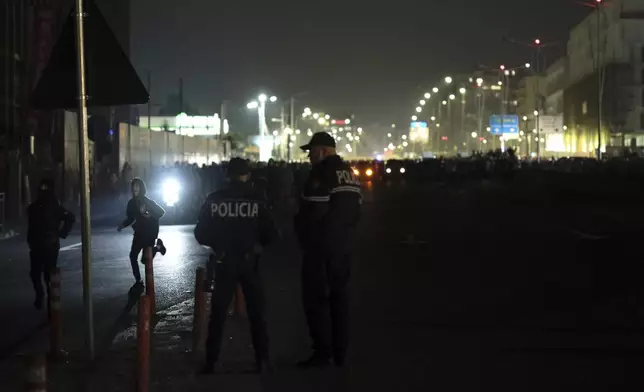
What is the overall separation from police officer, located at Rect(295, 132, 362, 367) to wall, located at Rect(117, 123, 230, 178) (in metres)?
35.8

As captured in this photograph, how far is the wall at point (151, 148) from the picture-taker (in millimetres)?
44688

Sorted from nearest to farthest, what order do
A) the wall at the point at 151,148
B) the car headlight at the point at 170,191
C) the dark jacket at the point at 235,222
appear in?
the dark jacket at the point at 235,222, the car headlight at the point at 170,191, the wall at the point at 151,148

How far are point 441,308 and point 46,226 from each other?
4999mm

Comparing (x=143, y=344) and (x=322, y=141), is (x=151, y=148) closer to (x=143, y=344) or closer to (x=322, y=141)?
(x=322, y=141)

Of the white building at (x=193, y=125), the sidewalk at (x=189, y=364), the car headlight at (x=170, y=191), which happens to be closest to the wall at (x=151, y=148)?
the car headlight at (x=170, y=191)

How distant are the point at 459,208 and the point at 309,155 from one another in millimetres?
29146

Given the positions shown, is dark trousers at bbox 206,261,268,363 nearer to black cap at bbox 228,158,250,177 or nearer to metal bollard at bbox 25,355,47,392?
black cap at bbox 228,158,250,177

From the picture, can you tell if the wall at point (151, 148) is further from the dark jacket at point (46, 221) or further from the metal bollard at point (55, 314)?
the metal bollard at point (55, 314)

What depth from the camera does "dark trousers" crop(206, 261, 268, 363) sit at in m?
7.73

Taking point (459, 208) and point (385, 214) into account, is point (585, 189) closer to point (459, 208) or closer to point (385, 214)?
point (459, 208)

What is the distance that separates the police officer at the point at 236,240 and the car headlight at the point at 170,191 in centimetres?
2408

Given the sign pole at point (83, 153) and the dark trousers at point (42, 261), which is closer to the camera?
the sign pole at point (83, 153)

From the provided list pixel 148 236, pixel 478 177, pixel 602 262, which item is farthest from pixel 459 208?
pixel 478 177

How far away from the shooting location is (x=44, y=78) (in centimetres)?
827
